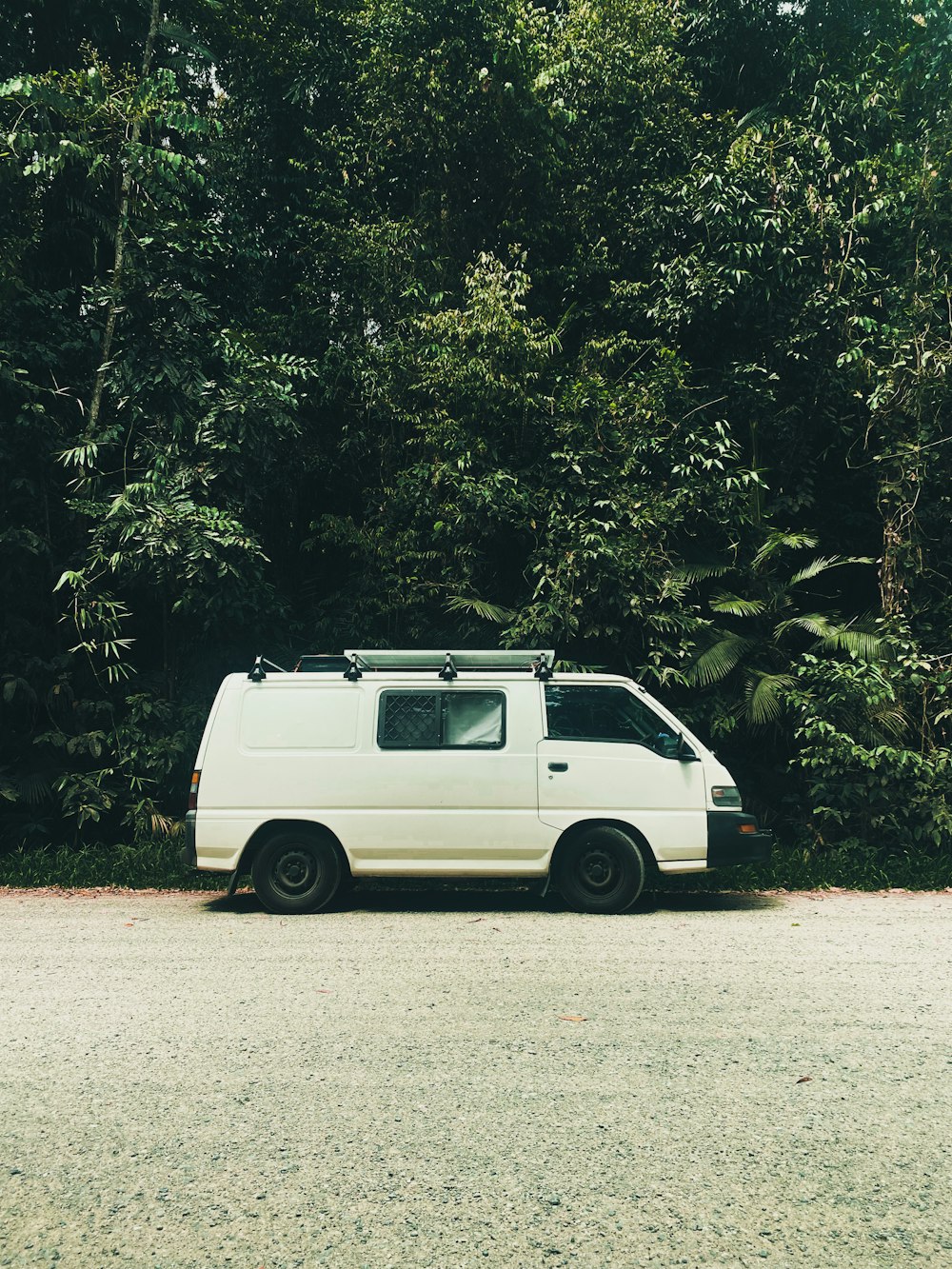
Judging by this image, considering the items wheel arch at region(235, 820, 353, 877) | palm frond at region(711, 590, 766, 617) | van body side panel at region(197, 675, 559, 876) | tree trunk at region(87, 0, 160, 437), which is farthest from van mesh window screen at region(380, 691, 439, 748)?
tree trunk at region(87, 0, 160, 437)

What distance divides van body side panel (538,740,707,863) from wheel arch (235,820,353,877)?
1.76m

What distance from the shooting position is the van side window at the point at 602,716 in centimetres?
908

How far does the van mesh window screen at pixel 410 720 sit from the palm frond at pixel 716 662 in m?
3.86

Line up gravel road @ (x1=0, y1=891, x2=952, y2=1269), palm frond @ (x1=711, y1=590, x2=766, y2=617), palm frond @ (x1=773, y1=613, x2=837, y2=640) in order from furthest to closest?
palm frond @ (x1=711, y1=590, x2=766, y2=617)
palm frond @ (x1=773, y1=613, x2=837, y2=640)
gravel road @ (x1=0, y1=891, x2=952, y2=1269)

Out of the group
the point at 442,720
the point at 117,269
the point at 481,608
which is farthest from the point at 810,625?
the point at 117,269

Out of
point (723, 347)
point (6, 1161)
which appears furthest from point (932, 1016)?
point (723, 347)

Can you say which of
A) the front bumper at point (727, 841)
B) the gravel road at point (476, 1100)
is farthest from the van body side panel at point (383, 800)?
the front bumper at point (727, 841)

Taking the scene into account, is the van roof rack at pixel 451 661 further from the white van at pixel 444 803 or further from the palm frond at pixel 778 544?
the palm frond at pixel 778 544

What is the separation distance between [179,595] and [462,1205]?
9517 millimetres

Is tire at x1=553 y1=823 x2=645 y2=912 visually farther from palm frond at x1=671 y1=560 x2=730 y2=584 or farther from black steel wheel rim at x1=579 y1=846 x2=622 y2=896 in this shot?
palm frond at x1=671 y1=560 x2=730 y2=584

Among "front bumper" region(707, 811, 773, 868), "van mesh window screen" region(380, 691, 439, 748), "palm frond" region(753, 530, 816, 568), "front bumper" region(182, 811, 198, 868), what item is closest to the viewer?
"front bumper" region(707, 811, 773, 868)

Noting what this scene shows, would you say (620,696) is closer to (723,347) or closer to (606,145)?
(723,347)

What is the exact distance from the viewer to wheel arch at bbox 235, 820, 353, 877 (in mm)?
8922

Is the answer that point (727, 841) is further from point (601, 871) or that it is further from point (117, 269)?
point (117, 269)
